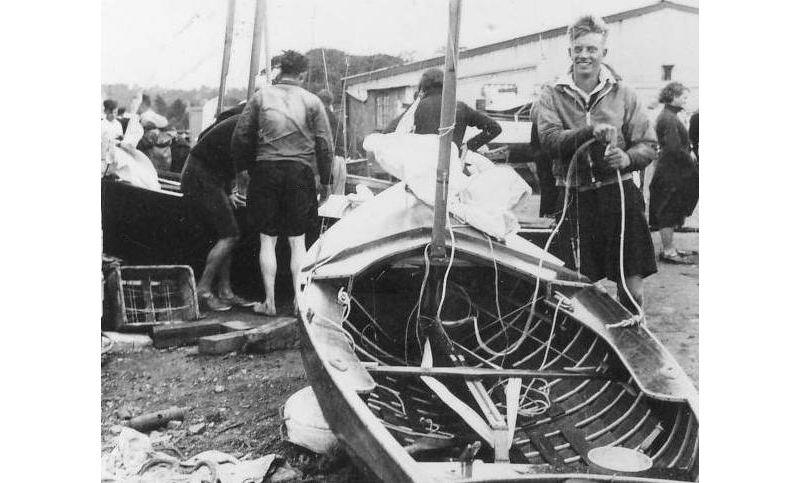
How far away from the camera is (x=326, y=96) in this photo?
16.5 ft

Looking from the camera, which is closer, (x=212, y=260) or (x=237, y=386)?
(x=237, y=386)

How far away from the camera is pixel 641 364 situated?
284 cm

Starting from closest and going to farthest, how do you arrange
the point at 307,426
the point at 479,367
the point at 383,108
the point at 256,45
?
the point at 479,367
the point at 307,426
the point at 256,45
the point at 383,108

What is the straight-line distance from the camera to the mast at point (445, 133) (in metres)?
3.12

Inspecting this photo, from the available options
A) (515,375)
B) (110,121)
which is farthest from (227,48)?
(515,375)

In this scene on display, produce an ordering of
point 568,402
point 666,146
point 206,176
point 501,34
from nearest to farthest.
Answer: point 568,402 → point 501,34 → point 666,146 → point 206,176

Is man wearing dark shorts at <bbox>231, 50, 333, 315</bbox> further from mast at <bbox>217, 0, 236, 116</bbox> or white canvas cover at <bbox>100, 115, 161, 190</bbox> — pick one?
white canvas cover at <bbox>100, 115, 161, 190</bbox>

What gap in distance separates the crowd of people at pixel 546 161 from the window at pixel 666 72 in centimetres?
5

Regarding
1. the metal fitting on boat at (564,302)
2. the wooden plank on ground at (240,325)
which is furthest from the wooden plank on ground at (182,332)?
the metal fitting on boat at (564,302)

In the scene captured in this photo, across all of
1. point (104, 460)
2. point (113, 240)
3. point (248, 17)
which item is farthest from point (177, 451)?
point (248, 17)

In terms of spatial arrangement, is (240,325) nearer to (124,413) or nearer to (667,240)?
(124,413)

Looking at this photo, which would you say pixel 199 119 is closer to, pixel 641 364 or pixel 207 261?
pixel 207 261

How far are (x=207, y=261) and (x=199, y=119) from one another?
0.92 m

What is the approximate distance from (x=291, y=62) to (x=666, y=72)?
6.69ft
